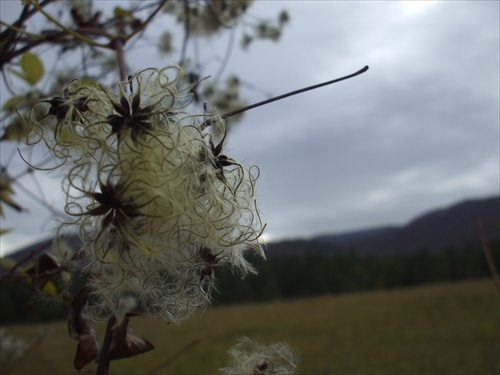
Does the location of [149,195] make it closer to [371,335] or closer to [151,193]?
[151,193]

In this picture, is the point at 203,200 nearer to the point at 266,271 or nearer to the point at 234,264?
the point at 234,264

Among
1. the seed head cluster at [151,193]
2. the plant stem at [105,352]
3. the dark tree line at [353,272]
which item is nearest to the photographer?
the seed head cluster at [151,193]

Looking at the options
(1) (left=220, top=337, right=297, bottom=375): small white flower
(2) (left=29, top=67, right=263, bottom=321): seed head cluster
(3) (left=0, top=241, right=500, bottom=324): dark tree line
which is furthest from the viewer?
(3) (left=0, top=241, right=500, bottom=324): dark tree line

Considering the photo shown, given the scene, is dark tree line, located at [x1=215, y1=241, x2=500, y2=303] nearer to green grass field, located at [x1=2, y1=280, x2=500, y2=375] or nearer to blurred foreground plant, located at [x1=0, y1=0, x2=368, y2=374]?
green grass field, located at [x1=2, y1=280, x2=500, y2=375]

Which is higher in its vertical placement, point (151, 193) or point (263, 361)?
point (151, 193)

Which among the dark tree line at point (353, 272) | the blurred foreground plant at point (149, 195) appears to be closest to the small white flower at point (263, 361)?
the blurred foreground plant at point (149, 195)

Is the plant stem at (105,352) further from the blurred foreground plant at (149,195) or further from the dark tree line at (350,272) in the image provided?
the dark tree line at (350,272)

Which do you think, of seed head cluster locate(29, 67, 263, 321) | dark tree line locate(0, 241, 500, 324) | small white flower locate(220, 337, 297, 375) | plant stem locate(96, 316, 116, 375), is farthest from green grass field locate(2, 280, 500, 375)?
dark tree line locate(0, 241, 500, 324)

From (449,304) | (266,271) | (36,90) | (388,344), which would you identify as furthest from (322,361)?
(266,271)

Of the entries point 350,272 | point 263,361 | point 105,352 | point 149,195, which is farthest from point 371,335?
point 350,272
